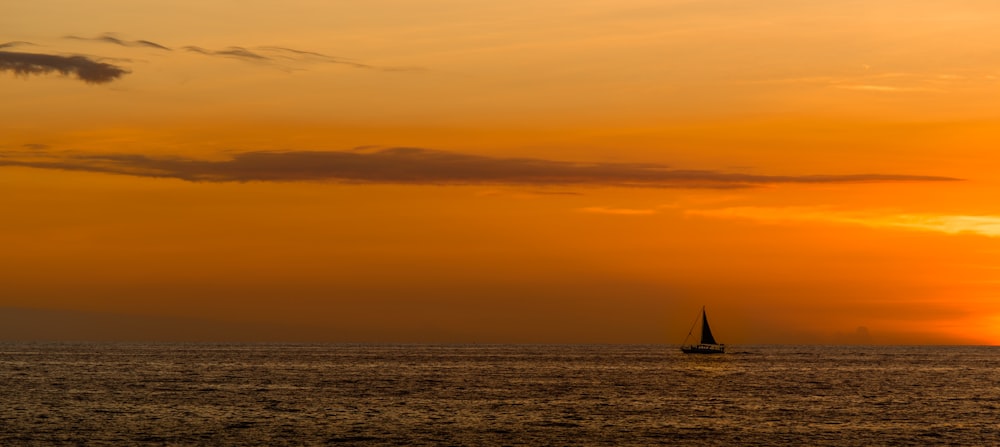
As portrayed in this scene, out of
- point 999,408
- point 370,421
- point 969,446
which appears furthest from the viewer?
point 999,408

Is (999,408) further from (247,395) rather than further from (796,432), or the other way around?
(247,395)

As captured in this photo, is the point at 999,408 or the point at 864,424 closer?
the point at 864,424

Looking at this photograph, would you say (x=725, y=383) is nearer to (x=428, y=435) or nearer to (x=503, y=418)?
(x=503, y=418)

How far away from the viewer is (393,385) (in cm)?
18550

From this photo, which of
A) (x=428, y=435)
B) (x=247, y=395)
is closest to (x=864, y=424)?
(x=428, y=435)

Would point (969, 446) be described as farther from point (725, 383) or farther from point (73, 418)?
point (725, 383)

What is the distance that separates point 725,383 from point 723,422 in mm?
78659

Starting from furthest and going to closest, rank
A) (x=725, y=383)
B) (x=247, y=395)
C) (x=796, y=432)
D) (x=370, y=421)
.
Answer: (x=725, y=383), (x=247, y=395), (x=370, y=421), (x=796, y=432)

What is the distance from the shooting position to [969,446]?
340 feet

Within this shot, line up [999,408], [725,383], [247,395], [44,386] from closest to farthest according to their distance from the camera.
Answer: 1. [999,408]
2. [247,395]
3. [44,386]
4. [725,383]

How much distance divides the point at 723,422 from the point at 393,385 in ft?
243

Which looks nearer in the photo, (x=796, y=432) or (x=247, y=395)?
Answer: (x=796, y=432)

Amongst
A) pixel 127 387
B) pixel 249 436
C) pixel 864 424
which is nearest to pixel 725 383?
pixel 864 424

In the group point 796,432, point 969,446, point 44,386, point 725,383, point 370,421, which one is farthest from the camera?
point 725,383
